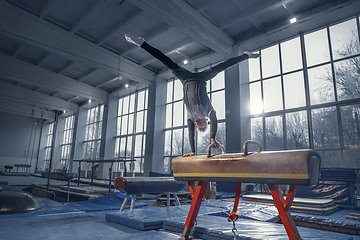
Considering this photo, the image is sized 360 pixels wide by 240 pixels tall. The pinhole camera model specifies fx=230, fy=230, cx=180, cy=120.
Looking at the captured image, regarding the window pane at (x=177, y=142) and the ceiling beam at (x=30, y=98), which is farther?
the ceiling beam at (x=30, y=98)

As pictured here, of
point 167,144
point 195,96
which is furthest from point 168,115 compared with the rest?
point 195,96

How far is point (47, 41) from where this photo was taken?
A: 870 centimetres

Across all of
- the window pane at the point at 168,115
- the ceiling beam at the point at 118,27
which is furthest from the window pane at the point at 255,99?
the ceiling beam at the point at 118,27

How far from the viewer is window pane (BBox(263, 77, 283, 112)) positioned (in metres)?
8.74

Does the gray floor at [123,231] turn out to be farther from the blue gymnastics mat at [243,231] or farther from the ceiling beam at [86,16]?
the ceiling beam at [86,16]

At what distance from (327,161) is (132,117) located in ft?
34.2

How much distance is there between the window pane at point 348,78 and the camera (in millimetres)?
7143

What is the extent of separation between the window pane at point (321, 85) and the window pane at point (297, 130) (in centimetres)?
66

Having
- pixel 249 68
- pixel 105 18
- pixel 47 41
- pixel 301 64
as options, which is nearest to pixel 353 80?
pixel 301 64

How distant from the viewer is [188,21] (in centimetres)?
770

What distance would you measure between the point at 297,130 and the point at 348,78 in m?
2.23

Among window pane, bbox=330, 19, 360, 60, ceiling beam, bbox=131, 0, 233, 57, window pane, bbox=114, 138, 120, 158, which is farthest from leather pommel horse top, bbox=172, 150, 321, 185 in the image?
window pane, bbox=114, 138, 120, 158

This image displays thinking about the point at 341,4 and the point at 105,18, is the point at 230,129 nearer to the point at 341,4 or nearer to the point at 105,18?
the point at 341,4

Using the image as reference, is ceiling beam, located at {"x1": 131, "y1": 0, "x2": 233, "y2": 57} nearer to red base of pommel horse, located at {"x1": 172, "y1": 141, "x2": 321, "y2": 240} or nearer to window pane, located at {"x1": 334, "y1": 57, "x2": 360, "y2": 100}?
window pane, located at {"x1": 334, "y1": 57, "x2": 360, "y2": 100}
